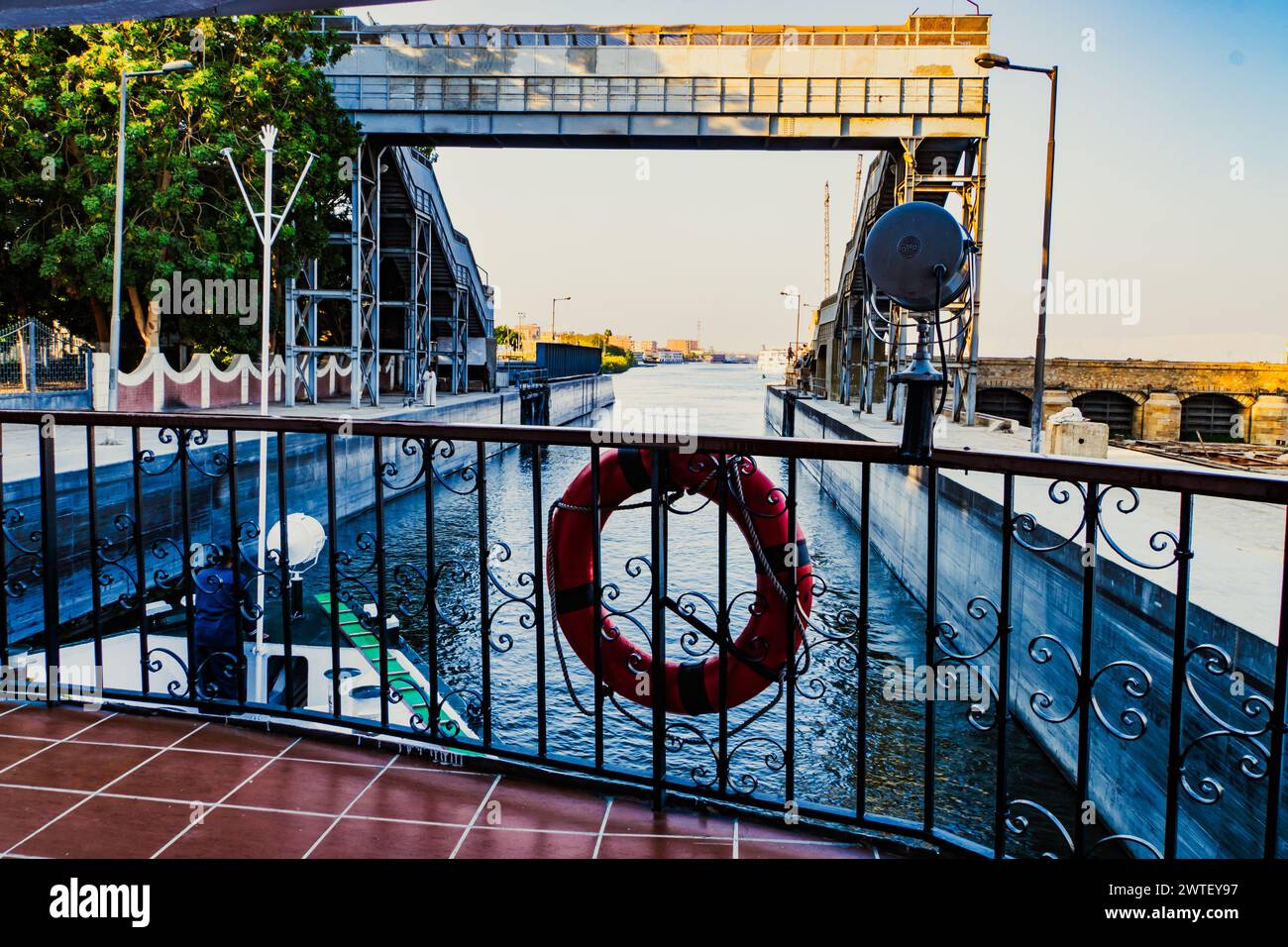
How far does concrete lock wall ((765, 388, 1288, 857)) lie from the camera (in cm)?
549

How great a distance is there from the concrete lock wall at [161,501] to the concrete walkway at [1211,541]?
4.91m

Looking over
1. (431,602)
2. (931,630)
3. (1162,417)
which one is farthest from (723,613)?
(1162,417)

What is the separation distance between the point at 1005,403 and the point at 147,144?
48.7m

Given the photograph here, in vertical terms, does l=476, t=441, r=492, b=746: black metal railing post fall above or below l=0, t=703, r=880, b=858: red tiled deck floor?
above

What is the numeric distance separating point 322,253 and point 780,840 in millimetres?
24779

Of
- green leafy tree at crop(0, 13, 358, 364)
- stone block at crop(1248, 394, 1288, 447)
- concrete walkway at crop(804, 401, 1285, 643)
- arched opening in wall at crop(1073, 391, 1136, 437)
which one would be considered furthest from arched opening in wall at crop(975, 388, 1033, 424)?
concrete walkway at crop(804, 401, 1285, 643)

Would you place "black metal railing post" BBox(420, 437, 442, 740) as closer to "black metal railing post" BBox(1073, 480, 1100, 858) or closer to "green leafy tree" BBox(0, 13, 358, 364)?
"black metal railing post" BBox(1073, 480, 1100, 858)

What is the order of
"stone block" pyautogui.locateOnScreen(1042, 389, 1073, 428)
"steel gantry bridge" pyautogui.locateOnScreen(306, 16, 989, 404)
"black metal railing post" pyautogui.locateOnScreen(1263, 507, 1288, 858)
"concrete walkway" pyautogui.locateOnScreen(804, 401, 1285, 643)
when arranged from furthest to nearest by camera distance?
"stone block" pyautogui.locateOnScreen(1042, 389, 1073, 428) < "steel gantry bridge" pyautogui.locateOnScreen(306, 16, 989, 404) < "concrete walkway" pyautogui.locateOnScreen(804, 401, 1285, 643) < "black metal railing post" pyautogui.locateOnScreen(1263, 507, 1288, 858)

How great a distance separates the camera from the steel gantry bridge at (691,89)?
74.0 feet

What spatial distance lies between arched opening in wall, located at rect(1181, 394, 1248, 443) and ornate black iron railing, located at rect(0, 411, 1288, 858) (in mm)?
43913

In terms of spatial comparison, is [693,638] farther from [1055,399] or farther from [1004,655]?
[1055,399]

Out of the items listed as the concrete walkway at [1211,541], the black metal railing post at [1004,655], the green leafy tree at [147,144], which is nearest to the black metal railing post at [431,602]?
the black metal railing post at [1004,655]

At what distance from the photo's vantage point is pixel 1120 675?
7.00 m
